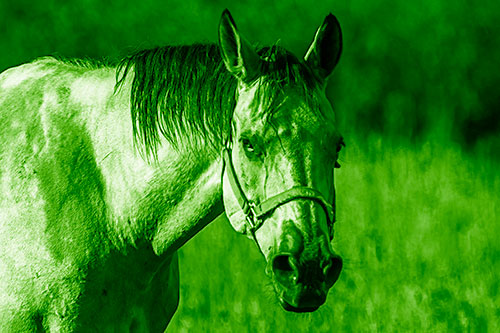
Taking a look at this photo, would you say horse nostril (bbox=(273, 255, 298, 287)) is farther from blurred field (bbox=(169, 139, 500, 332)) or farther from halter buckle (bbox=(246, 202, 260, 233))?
blurred field (bbox=(169, 139, 500, 332))

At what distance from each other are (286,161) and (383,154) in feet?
16.4

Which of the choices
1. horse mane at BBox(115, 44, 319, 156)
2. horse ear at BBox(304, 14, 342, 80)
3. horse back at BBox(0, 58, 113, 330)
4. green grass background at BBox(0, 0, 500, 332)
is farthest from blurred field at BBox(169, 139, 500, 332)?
horse ear at BBox(304, 14, 342, 80)

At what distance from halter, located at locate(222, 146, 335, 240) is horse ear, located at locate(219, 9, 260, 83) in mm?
249

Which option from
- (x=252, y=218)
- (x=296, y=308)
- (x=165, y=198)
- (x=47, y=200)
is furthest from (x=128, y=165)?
(x=296, y=308)

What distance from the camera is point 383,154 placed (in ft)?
24.4

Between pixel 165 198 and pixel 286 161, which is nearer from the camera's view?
pixel 286 161

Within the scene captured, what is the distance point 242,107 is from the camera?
268 cm

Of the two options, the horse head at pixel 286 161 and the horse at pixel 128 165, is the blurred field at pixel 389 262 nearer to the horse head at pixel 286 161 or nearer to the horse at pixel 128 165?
the horse at pixel 128 165

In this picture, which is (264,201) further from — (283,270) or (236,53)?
(236,53)

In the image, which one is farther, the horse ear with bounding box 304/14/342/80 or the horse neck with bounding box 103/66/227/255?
the horse neck with bounding box 103/66/227/255

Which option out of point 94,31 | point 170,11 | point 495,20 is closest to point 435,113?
point 495,20

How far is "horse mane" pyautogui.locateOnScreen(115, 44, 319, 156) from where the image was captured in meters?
2.79

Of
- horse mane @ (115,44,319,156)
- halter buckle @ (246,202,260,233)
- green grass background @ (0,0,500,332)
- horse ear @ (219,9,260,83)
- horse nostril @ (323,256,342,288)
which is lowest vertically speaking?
green grass background @ (0,0,500,332)

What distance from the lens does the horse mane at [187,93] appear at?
110 inches
